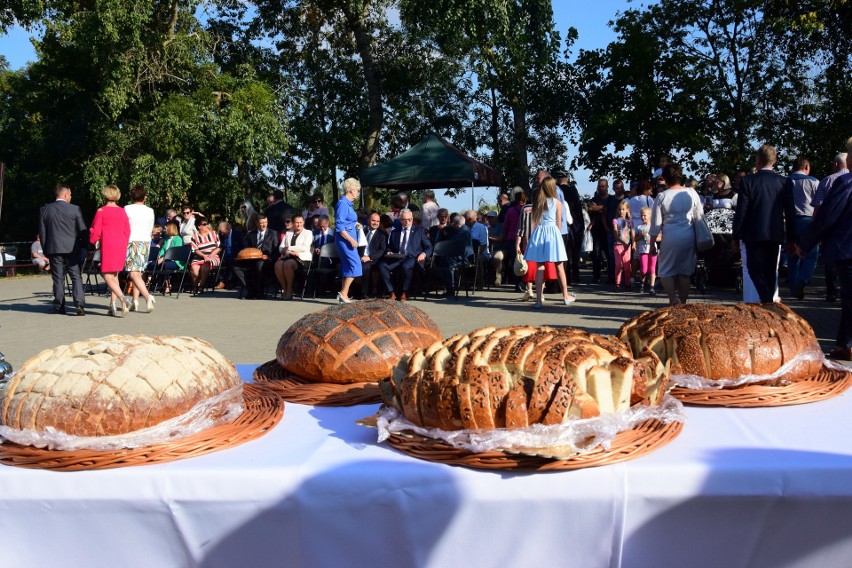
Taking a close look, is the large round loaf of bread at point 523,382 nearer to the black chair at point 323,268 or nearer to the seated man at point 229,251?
the black chair at point 323,268

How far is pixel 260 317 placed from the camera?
455 inches

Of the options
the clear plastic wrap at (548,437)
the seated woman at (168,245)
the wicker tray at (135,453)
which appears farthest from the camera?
the seated woman at (168,245)

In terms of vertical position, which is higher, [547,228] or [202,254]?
[547,228]

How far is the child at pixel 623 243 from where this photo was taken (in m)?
14.2

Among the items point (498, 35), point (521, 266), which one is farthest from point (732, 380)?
point (498, 35)

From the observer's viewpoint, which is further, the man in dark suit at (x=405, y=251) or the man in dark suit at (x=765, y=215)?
the man in dark suit at (x=405, y=251)

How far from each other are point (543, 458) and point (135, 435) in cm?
96

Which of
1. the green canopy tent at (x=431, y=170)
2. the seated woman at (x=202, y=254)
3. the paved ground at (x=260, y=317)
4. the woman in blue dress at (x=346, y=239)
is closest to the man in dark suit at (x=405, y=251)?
the paved ground at (x=260, y=317)

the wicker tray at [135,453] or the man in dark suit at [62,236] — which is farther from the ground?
the man in dark suit at [62,236]

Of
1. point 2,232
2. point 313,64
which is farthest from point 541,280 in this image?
point 2,232

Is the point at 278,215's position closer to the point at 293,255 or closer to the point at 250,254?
the point at 250,254

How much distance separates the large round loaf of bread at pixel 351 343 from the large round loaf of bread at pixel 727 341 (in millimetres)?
708

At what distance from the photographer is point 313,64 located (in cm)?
3033

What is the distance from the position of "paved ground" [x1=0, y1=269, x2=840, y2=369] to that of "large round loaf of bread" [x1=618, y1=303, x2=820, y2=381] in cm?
545
